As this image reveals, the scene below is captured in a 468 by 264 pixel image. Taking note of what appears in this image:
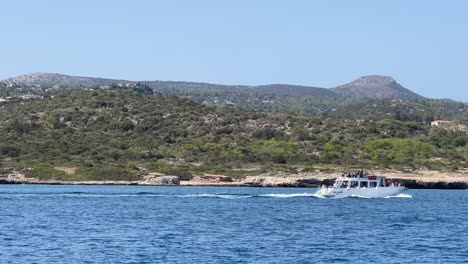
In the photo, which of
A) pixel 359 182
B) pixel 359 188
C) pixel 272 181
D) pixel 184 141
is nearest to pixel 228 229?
pixel 359 188

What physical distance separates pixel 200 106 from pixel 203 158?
49661mm

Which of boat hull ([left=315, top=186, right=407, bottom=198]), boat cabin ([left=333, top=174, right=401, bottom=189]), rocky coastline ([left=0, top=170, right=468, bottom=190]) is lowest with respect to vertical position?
rocky coastline ([left=0, top=170, right=468, bottom=190])

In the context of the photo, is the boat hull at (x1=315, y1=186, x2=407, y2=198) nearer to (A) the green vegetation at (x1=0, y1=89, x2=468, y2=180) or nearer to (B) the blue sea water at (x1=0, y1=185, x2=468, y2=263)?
(B) the blue sea water at (x1=0, y1=185, x2=468, y2=263)

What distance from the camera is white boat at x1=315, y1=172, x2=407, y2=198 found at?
103 m

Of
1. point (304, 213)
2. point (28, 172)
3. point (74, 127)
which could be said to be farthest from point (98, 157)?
point (304, 213)

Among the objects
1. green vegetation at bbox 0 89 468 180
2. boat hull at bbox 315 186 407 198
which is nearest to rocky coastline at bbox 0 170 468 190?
green vegetation at bbox 0 89 468 180

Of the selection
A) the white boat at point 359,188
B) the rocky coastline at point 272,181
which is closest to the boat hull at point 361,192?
the white boat at point 359,188

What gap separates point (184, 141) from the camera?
157 metres

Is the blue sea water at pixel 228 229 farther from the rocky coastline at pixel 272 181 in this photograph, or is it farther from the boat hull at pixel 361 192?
the rocky coastline at pixel 272 181

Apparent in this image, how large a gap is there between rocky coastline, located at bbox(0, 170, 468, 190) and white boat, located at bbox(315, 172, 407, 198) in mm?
18068

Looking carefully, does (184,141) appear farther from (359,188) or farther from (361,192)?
(359,188)

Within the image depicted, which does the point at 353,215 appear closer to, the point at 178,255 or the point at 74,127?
the point at 178,255

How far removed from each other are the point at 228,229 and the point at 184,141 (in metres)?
93.2

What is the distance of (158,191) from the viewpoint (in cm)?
11169
